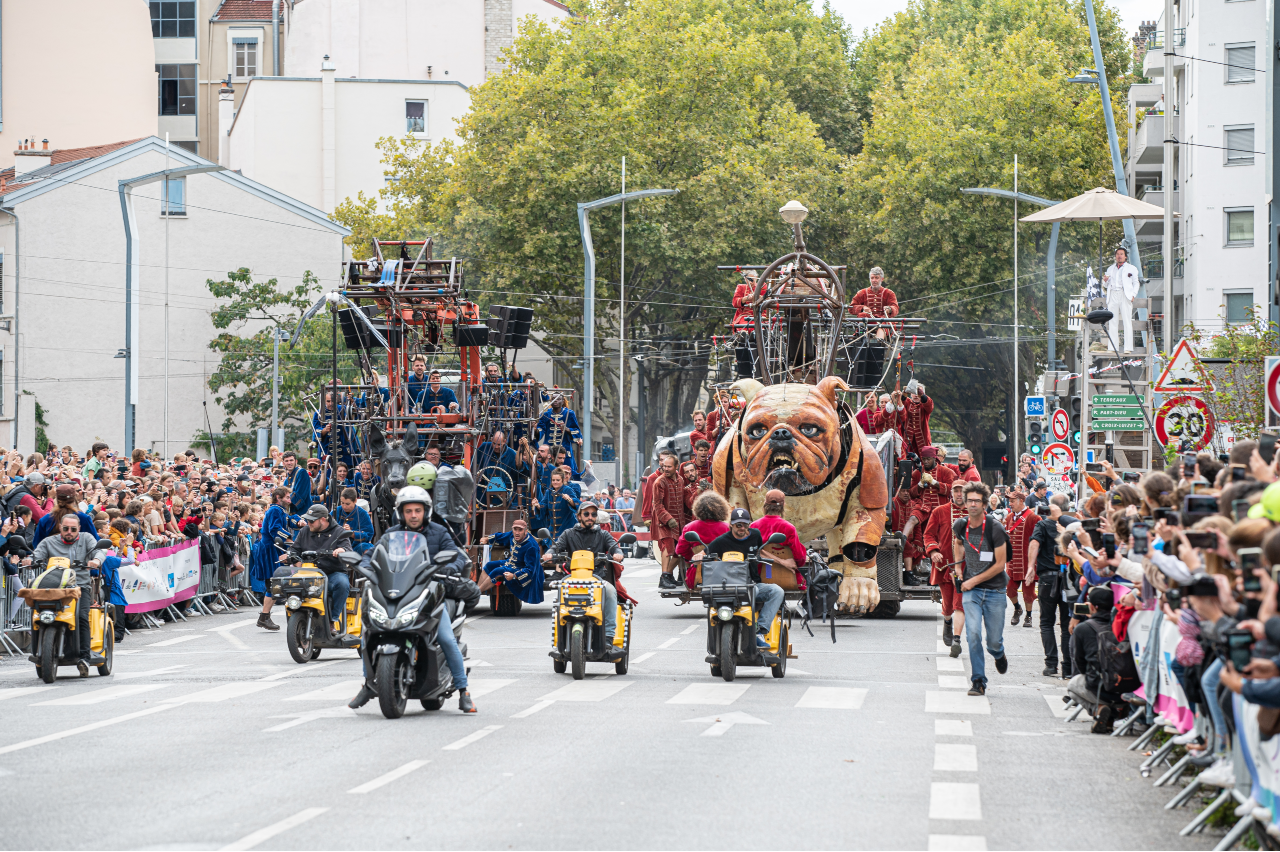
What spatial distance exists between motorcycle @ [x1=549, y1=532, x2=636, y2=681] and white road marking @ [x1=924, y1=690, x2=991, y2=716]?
2.92 meters

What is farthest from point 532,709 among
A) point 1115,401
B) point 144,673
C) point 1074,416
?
point 1074,416

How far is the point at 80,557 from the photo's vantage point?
57.3ft

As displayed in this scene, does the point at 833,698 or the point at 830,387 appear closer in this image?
the point at 833,698

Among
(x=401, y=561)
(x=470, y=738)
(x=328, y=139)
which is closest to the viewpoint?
(x=470, y=738)

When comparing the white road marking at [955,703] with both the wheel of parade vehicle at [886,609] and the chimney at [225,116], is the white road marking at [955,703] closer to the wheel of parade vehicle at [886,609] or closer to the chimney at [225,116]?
the wheel of parade vehicle at [886,609]

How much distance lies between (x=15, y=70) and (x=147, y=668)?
2063 inches

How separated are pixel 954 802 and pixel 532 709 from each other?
16.2ft

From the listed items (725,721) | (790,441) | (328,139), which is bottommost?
(725,721)

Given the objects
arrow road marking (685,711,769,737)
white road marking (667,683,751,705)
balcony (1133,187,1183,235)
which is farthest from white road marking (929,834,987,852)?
balcony (1133,187,1183,235)

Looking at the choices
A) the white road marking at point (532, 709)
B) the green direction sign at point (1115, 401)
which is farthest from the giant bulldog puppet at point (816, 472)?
the white road marking at point (532, 709)

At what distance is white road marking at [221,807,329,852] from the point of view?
8.68 metres

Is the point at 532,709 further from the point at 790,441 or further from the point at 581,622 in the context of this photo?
the point at 790,441

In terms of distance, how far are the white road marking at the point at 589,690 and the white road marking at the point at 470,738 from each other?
6.47 ft

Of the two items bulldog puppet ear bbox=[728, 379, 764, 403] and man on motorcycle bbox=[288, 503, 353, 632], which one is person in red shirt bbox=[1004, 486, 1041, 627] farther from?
man on motorcycle bbox=[288, 503, 353, 632]
